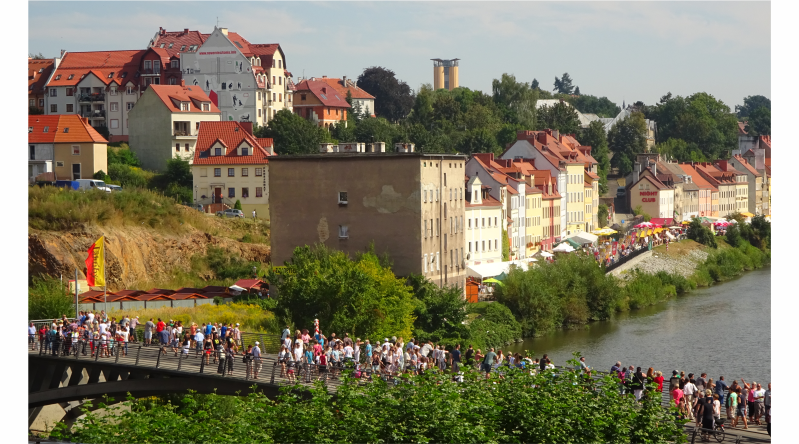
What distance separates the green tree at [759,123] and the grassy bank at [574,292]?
53632 mm

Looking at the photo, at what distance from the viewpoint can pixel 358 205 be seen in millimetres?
43969

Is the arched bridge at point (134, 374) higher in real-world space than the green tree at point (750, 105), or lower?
lower

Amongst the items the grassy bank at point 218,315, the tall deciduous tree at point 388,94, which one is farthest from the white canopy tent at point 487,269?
the tall deciduous tree at point 388,94

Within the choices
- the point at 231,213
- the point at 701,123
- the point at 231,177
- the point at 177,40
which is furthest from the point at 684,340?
the point at 701,123

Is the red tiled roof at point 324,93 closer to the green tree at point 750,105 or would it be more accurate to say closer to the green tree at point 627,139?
the green tree at point 627,139

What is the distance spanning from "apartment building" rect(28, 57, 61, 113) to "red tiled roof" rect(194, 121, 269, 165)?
13899 mm

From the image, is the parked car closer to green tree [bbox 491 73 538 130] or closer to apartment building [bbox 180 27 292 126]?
apartment building [bbox 180 27 292 126]

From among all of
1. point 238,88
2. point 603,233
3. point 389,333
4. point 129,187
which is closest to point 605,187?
point 603,233

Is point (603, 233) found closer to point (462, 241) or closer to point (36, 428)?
point (462, 241)

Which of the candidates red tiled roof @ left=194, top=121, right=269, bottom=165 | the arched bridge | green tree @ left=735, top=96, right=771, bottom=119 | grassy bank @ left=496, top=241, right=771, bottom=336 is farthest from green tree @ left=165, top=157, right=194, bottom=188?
green tree @ left=735, top=96, right=771, bottom=119

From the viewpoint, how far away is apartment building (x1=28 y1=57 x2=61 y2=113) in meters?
69.6

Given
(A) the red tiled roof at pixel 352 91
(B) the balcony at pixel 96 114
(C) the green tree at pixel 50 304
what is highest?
(A) the red tiled roof at pixel 352 91

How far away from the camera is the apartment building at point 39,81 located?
2742 inches

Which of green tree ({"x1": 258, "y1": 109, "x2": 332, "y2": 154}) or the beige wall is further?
green tree ({"x1": 258, "y1": 109, "x2": 332, "y2": 154})
